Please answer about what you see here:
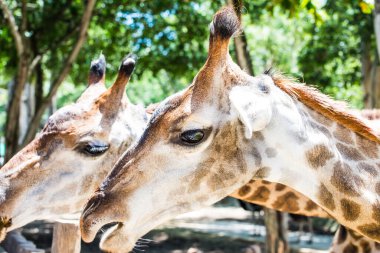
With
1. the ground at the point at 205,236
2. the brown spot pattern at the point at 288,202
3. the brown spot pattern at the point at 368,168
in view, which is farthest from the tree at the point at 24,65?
the brown spot pattern at the point at 368,168

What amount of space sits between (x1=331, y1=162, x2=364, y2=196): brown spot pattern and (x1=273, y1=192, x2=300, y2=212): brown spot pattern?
3.63 feet

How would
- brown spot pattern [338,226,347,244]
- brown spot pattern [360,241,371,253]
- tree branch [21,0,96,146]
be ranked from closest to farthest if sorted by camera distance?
brown spot pattern [360,241,371,253] → brown spot pattern [338,226,347,244] → tree branch [21,0,96,146]

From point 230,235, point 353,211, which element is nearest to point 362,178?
point 353,211

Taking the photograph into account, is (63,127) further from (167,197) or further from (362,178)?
(362,178)

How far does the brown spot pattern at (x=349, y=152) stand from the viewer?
2.86 meters

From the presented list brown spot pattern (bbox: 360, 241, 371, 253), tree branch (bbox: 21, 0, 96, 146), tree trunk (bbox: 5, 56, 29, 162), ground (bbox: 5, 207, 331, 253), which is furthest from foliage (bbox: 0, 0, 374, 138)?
brown spot pattern (bbox: 360, 241, 371, 253)

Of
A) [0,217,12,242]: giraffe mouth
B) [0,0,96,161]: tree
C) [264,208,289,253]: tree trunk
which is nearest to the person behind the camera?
[0,217,12,242]: giraffe mouth

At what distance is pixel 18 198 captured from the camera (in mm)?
3922

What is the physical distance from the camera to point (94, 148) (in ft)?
13.6

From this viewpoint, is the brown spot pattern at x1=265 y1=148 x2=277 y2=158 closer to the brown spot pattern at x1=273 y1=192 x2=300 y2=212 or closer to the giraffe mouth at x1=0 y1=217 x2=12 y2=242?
the brown spot pattern at x1=273 y1=192 x2=300 y2=212

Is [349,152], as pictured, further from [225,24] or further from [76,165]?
[76,165]

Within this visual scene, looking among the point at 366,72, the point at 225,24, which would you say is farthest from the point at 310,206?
the point at 366,72

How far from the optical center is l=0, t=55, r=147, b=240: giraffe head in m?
3.93

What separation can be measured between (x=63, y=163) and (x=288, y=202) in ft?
5.10
